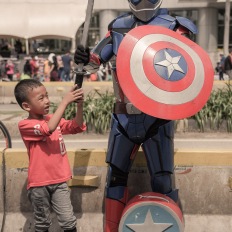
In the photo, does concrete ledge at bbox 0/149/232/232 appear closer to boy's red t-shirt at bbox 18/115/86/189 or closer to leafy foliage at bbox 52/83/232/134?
boy's red t-shirt at bbox 18/115/86/189

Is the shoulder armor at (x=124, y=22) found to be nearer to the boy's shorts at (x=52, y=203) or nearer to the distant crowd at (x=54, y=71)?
the boy's shorts at (x=52, y=203)

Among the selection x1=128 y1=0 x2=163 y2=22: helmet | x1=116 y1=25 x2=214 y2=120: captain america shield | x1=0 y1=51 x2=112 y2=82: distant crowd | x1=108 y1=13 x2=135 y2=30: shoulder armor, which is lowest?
x1=0 y1=51 x2=112 y2=82: distant crowd

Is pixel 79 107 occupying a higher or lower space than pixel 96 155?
higher

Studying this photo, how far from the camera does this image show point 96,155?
344 centimetres

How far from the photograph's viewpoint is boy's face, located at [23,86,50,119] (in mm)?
2852

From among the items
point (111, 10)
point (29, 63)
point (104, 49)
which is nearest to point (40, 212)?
point (104, 49)

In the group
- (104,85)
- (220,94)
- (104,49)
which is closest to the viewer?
(104,49)

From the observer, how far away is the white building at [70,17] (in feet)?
81.6

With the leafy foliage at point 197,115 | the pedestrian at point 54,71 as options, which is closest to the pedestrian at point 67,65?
the pedestrian at point 54,71

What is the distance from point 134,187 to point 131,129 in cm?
74

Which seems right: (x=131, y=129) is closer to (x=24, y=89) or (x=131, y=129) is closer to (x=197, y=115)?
(x=24, y=89)

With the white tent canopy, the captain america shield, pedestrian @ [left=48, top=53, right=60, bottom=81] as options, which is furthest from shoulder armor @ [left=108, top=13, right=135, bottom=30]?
the white tent canopy

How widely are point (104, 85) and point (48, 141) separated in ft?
27.3

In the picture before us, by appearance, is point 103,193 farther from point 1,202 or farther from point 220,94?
point 220,94
